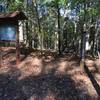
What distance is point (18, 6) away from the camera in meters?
10.3

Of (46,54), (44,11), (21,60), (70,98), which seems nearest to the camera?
(70,98)

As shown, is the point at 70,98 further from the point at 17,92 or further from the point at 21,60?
the point at 21,60

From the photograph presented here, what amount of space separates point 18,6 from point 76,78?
190 inches

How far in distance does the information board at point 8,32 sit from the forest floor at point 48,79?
0.94 m

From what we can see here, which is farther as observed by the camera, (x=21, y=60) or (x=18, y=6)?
(x=18, y=6)

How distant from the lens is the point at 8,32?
8.48m

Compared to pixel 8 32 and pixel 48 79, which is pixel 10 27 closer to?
pixel 8 32

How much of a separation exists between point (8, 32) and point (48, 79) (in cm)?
260

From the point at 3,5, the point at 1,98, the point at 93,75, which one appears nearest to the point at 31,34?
the point at 3,5

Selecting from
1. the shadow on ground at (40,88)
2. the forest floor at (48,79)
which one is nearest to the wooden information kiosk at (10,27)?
the forest floor at (48,79)

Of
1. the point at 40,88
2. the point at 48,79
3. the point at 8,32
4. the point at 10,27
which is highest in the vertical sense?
the point at 10,27

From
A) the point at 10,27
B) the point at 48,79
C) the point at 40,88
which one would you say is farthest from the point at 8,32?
the point at 40,88

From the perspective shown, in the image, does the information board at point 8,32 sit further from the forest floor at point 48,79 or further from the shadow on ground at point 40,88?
the shadow on ground at point 40,88

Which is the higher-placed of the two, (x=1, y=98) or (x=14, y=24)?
(x=14, y=24)
